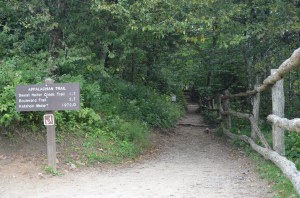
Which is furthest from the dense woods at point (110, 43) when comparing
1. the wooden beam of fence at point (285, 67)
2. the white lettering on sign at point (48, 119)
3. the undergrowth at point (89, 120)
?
the wooden beam of fence at point (285, 67)

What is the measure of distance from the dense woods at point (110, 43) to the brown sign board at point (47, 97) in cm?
48

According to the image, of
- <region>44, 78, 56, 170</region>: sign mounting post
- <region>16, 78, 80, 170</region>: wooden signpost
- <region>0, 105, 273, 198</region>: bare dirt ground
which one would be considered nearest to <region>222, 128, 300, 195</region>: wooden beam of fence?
<region>0, 105, 273, 198</region>: bare dirt ground

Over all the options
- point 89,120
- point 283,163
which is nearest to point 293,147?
point 283,163

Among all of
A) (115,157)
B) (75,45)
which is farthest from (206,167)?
(75,45)

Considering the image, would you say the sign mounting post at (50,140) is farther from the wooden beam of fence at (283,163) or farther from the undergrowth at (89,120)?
the wooden beam of fence at (283,163)

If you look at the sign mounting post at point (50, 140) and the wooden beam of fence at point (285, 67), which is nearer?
the wooden beam of fence at point (285, 67)

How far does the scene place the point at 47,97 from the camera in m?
7.55

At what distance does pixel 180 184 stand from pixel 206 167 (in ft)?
6.69

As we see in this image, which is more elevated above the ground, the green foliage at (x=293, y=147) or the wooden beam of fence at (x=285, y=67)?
the wooden beam of fence at (x=285, y=67)

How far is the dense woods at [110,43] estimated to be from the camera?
9.12 meters

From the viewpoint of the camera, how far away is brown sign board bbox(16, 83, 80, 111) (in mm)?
7535

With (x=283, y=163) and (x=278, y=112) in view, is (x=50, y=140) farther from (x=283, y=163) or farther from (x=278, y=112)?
(x=278, y=112)

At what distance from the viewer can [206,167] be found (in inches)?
341

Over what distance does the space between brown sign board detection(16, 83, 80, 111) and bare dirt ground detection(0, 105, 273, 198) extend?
3.84 ft
